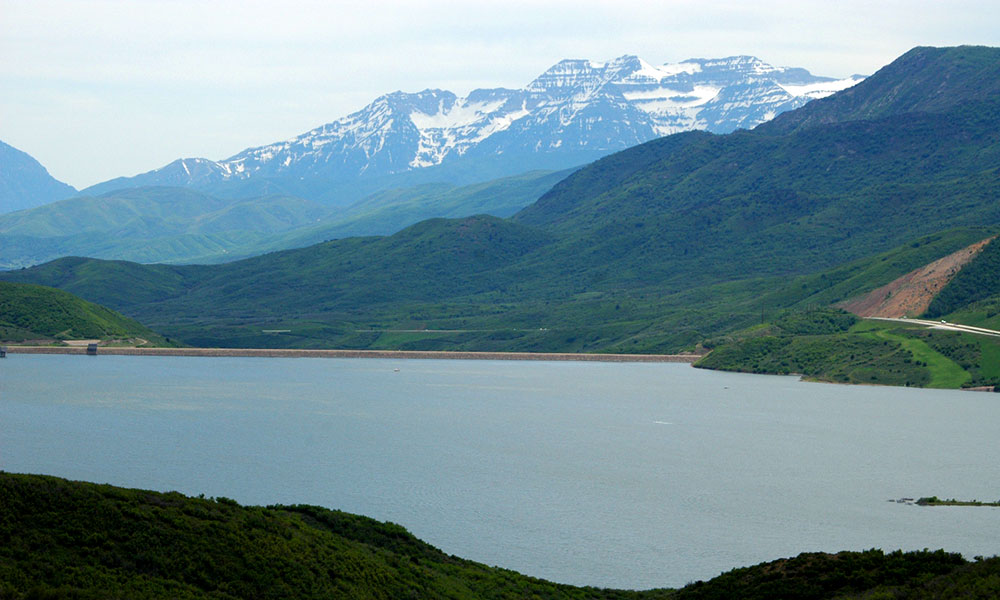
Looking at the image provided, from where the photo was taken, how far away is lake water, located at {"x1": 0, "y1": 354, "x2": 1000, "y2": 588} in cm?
8512

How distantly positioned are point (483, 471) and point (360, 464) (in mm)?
12859

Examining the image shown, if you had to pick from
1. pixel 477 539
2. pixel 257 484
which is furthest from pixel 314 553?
pixel 257 484

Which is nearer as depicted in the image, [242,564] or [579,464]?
[242,564]

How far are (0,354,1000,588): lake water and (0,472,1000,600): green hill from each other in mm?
16234

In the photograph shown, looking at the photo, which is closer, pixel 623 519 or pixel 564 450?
pixel 623 519

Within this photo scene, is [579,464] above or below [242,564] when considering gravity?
below

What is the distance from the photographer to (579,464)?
407 feet

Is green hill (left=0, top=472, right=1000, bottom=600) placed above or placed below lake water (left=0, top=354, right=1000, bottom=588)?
above

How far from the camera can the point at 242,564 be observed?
164 ft

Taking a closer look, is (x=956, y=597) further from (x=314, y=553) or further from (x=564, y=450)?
(x=564, y=450)

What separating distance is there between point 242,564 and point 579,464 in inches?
3010

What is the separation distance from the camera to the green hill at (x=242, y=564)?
45562 mm

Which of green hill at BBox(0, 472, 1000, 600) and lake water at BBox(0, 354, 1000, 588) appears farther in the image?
lake water at BBox(0, 354, 1000, 588)

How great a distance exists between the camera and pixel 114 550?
47.4m
